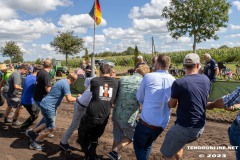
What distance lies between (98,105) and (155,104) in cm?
116

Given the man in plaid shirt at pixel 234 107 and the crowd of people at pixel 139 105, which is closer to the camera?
the man in plaid shirt at pixel 234 107

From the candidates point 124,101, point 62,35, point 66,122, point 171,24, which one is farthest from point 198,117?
point 62,35

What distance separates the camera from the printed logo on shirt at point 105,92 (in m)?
4.64

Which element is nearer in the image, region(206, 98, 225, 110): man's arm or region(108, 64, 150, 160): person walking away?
region(206, 98, 225, 110): man's arm

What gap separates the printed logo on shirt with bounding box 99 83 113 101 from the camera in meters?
4.64

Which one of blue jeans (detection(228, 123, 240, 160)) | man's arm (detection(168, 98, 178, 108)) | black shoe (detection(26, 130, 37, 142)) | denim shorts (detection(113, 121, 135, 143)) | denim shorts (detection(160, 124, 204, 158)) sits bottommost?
black shoe (detection(26, 130, 37, 142))

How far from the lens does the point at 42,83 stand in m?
6.29

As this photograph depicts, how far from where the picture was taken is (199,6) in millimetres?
25703

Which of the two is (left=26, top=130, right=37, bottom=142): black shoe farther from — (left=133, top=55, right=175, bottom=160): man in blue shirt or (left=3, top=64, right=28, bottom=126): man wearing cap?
(left=133, top=55, right=175, bottom=160): man in blue shirt

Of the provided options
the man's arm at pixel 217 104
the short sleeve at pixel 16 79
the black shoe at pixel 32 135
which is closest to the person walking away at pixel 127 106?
the man's arm at pixel 217 104

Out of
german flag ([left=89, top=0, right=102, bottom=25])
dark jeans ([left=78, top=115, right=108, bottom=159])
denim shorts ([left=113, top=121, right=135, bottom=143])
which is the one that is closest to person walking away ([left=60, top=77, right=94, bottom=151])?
dark jeans ([left=78, top=115, right=108, bottom=159])

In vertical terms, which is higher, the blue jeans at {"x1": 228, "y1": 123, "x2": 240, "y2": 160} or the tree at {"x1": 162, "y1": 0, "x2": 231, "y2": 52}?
the tree at {"x1": 162, "y1": 0, "x2": 231, "y2": 52}

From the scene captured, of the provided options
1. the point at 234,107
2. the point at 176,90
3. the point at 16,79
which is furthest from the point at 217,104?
the point at 16,79

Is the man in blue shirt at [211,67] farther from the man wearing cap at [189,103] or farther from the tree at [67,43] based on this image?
the tree at [67,43]
